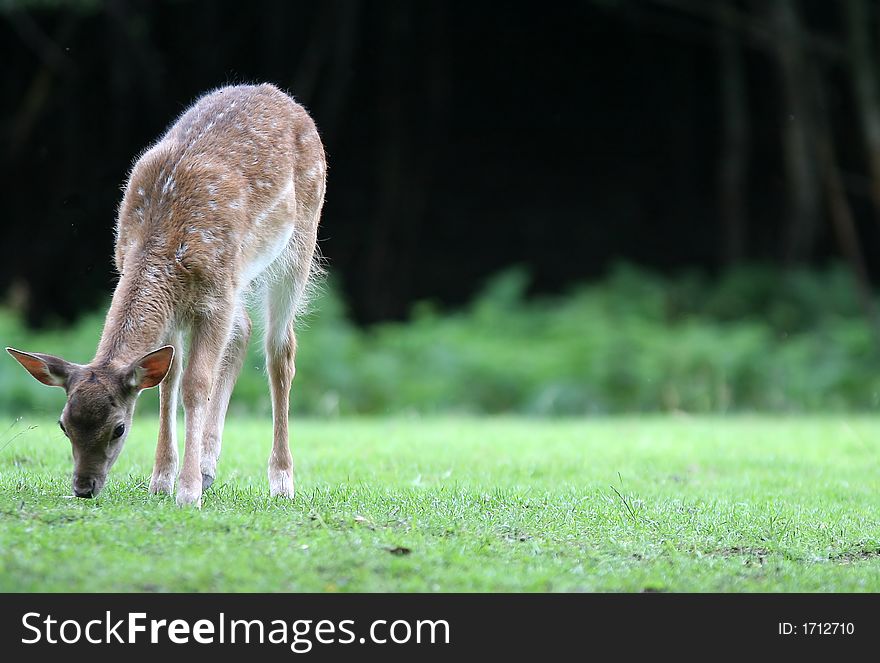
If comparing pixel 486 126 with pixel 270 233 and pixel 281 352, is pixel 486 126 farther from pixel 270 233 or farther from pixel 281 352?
pixel 270 233

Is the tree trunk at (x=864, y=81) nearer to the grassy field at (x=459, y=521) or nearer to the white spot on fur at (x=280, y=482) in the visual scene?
the grassy field at (x=459, y=521)

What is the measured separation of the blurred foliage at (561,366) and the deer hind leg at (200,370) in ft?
23.1

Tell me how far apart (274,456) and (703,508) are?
2451mm

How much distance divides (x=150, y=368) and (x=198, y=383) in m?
0.53

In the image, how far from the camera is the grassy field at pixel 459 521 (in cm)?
518

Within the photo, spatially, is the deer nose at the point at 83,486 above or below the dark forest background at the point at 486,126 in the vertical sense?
below

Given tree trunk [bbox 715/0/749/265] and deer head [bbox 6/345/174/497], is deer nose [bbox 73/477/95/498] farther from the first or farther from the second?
tree trunk [bbox 715/0/749/265]

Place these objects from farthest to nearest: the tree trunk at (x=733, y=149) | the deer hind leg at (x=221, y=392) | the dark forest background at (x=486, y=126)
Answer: the tree trunk at (x=733, y=149) → the dark forest background at (x=486, y=126) → the deer hind leg at (x=221, y=392)

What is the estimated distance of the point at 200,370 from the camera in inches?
270

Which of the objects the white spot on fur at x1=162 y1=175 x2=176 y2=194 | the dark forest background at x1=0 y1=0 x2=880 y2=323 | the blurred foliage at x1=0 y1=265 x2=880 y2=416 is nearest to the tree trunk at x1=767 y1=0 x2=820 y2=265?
the dark forest background at x1=0 y1=0 x2=880 y2=323

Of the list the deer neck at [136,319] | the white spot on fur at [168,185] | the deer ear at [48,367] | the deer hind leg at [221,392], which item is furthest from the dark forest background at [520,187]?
the deer ear at [48,367]

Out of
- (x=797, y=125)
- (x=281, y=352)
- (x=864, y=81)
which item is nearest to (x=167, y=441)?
(x=281, y=352)

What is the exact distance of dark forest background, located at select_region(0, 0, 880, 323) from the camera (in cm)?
1792

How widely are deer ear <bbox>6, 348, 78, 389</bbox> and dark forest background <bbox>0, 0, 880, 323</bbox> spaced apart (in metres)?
10.3
